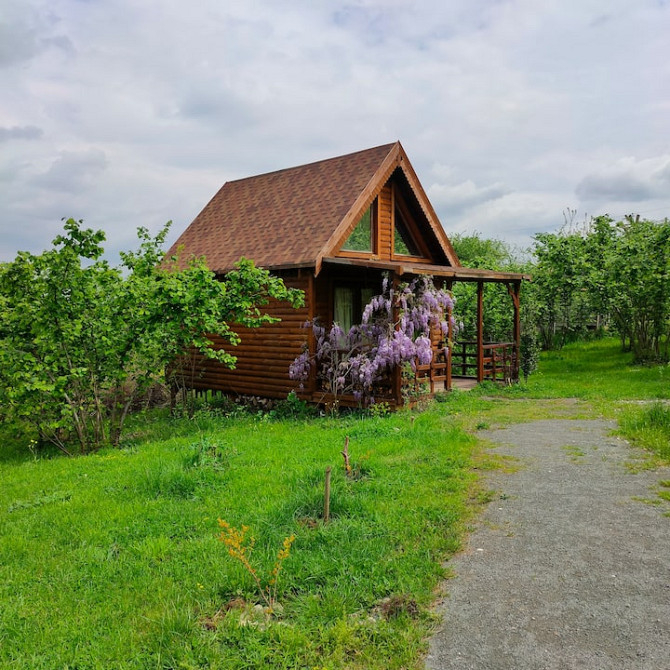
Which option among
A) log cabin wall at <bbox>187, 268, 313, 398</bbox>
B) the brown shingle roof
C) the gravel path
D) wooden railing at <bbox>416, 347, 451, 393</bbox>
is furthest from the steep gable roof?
the gravel path

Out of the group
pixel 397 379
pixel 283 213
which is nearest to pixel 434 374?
pixel 397 379

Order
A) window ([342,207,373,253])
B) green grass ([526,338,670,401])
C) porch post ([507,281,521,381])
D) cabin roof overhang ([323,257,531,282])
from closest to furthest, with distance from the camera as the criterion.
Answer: cabin roof overhang ([323,257,531,282]) < window ([342,207,373,253]) < green grass ([526,338,670,401]) < porch post ([507,281,521,381])

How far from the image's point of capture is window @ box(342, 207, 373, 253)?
14.1 metres

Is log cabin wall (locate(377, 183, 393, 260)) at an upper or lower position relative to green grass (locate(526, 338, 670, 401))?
upper

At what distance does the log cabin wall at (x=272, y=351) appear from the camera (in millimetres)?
13499

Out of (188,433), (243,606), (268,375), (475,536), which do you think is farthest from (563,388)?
(243,606)

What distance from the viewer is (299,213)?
14930mm

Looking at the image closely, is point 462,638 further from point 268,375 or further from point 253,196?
point 253,196

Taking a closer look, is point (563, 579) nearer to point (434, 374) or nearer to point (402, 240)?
point (434, 374)

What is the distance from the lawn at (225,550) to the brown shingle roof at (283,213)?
5.07 meters

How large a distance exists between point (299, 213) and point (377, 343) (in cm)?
429

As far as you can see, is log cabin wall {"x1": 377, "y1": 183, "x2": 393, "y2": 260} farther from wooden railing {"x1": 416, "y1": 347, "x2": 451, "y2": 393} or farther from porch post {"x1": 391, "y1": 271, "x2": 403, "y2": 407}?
wooden railing {"x1": 416, "y1": 347, "x2": 451, "y2": 393}

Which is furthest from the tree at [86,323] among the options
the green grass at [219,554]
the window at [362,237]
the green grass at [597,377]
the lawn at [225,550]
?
the green grass at [597,377]

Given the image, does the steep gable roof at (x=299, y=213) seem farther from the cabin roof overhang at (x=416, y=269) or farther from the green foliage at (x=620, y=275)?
the green foliage at (x=620, y=275)
